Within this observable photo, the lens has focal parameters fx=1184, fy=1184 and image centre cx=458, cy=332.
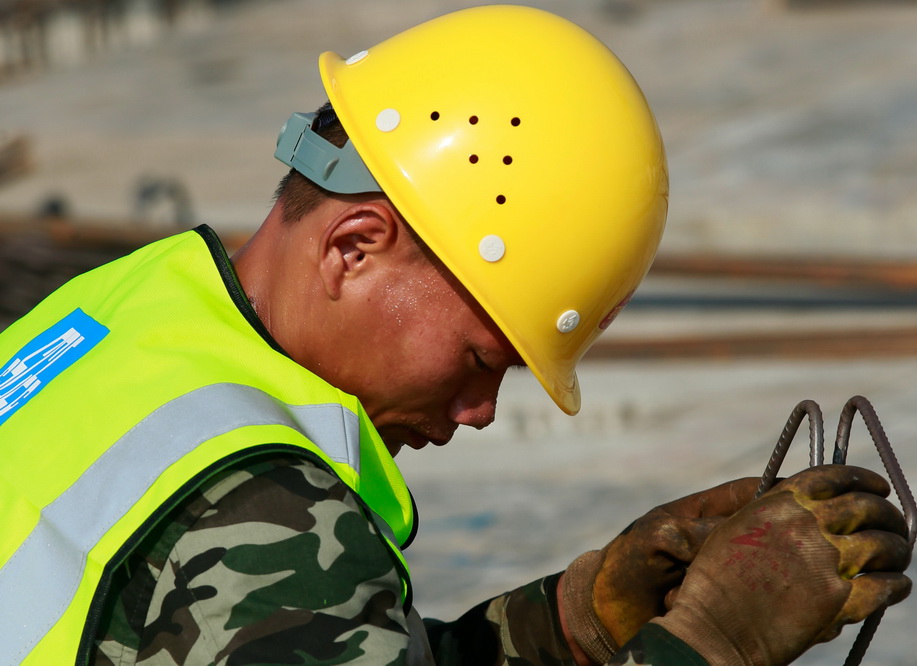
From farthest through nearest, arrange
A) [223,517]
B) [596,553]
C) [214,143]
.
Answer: [214,143], [596,553], [223,517]

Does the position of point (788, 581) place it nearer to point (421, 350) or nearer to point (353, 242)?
point (421, 350)

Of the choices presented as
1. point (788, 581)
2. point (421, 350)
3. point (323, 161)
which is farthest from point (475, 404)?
point (788, 581)

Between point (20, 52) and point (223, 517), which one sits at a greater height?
point (223, 517)

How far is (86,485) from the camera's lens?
154 centimetres

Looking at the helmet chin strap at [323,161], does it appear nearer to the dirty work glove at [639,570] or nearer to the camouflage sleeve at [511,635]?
the dirty work glove at [639,570]

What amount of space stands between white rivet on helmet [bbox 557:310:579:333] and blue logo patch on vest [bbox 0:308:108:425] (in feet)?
2.38

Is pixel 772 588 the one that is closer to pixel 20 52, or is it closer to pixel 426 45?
pixel 426 45

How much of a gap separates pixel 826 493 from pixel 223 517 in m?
0.89

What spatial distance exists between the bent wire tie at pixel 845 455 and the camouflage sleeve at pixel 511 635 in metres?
0.54

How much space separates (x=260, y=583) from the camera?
4.82 feet

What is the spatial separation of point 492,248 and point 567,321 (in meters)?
0.21

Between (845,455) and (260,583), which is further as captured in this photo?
(845,455)

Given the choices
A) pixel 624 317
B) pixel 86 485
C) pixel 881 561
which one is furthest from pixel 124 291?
pixel 624 317

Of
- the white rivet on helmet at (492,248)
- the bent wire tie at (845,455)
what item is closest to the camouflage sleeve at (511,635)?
the bent wire tie at (845,455)
